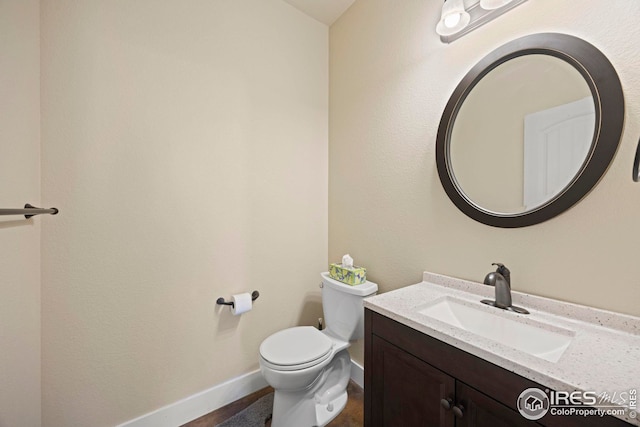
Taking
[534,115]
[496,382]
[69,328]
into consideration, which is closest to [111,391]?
[69,328]

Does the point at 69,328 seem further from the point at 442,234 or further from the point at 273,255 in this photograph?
the point at 442,234

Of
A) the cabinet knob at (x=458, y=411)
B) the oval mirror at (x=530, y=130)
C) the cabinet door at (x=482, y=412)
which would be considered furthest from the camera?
the oval mirror at (x=530, y=130)

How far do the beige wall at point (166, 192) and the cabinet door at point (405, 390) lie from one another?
0.94 metres

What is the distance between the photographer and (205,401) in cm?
147

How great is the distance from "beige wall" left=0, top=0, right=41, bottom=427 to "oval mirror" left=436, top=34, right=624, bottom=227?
6.10ft

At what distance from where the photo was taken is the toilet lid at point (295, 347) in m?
1.23

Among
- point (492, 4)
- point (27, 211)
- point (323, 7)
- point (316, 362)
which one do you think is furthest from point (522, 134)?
point (27, 211)

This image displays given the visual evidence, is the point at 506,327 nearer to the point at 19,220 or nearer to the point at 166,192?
the point at 166,192

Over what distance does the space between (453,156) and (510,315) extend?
74 cm

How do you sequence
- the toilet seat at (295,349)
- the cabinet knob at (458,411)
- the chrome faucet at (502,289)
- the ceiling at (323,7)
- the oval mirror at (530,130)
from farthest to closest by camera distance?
1. the ceiling at (323,7)
2. the toilet seat at (295,349)
3. the chrome faucet at (502,289)
4. the oval mirror at (530,130)
5. the cabinet knob at (458,411)

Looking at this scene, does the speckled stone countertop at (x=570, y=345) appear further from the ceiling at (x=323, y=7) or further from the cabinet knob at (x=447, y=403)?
the ceiling at (x=323, y=7)

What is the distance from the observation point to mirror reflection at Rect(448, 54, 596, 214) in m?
0.88

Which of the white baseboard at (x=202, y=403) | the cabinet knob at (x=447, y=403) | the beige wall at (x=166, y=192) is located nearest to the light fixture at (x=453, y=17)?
the beige wall at (x=166, y=192)

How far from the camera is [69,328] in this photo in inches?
45.1
